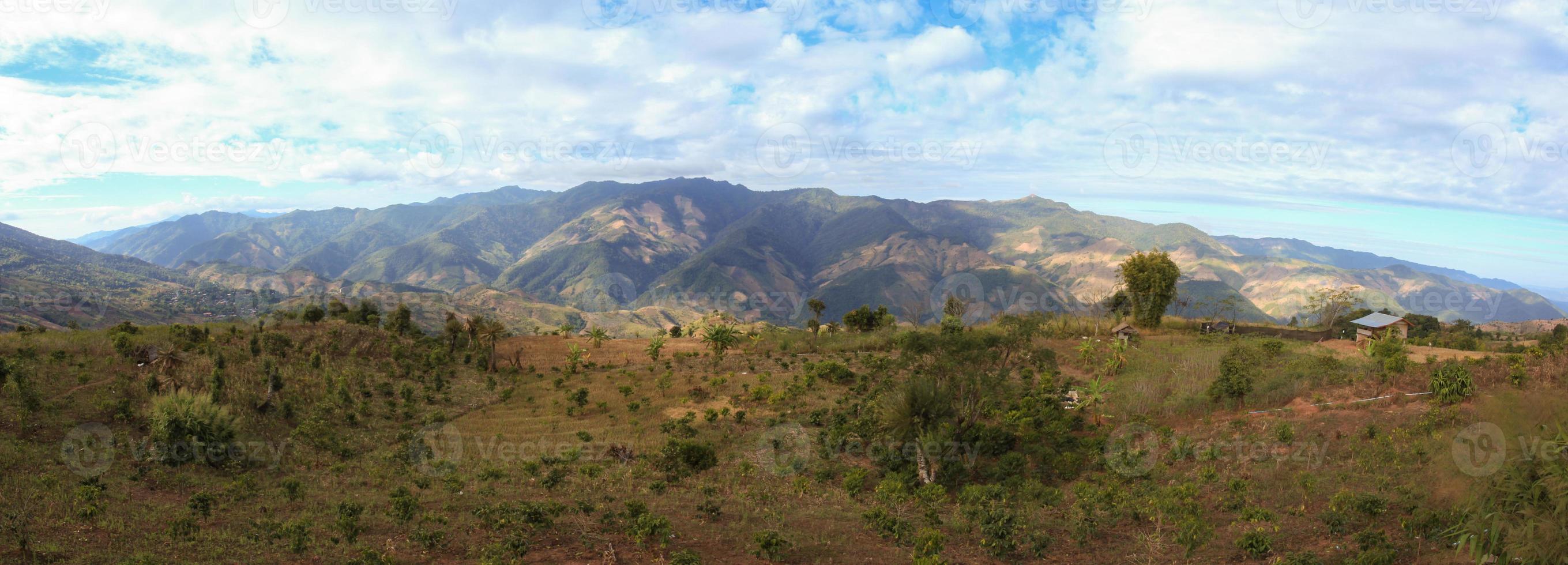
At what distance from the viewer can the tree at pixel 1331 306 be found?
165 ft

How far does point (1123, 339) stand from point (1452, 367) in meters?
18.9

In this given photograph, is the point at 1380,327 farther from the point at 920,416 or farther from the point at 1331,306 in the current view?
the point at 920,416

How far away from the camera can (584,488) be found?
21219 mm

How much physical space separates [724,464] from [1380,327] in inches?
1727

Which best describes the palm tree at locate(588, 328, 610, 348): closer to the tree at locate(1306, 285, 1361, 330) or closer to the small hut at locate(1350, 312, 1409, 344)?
the small hut at locate(1350, 312, 1409, 344)

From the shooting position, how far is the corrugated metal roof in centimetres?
4084

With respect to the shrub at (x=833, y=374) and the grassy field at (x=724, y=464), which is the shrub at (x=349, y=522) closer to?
the grassy field at (x=724, y=464)

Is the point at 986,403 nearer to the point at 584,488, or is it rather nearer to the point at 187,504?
the point at 584,488

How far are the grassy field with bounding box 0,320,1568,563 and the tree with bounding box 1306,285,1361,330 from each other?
17.9 metres

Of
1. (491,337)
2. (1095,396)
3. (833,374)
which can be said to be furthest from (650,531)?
(491,337)

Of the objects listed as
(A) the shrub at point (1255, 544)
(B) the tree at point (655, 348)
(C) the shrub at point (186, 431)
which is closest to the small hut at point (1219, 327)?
(A) the shrub at point (1255, 544)

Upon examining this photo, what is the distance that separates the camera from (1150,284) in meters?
52.8

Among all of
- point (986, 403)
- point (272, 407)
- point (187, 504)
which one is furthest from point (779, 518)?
point (272, 407)

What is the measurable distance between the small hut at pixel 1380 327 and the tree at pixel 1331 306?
5.87 metres
